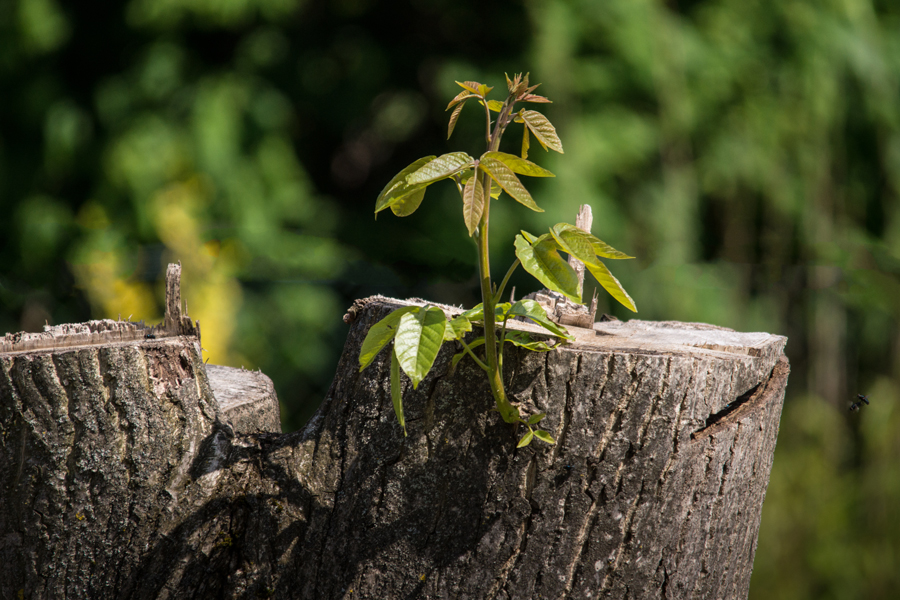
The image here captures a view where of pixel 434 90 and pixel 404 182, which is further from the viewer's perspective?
pixel 434 90

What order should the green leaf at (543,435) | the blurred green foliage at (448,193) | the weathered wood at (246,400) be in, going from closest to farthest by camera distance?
the green leaf at (543,435)
the weathered wood at (246,400)
the blurred green foliage at (448,193)

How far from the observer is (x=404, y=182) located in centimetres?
53

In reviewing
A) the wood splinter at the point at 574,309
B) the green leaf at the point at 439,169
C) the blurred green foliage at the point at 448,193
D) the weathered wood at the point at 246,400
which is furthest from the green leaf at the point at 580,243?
the blurred green foliage at the point at 448,193

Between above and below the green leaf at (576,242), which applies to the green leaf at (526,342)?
below

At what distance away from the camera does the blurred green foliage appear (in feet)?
6.08

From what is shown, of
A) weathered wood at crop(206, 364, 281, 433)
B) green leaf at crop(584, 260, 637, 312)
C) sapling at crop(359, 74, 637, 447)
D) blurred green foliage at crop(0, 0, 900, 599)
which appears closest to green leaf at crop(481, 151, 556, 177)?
sapling at crop(359, 74, 637, 447)

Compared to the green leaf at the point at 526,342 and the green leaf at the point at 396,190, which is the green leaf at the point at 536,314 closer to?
the green leaf at the point at 526,342

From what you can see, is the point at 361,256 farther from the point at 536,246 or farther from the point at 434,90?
the point at 536,246

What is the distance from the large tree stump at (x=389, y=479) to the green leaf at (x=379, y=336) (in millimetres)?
98

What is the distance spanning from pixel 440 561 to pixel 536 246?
363mm

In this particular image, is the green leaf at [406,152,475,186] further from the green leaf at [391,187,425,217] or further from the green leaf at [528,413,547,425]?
the green leaf at [528,413,547,425]

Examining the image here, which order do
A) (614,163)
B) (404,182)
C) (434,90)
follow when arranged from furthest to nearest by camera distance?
(434,90), (614,163), (404,182)

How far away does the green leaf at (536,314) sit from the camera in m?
0.63

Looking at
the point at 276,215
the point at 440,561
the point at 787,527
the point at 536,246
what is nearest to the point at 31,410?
the point at 440,561
